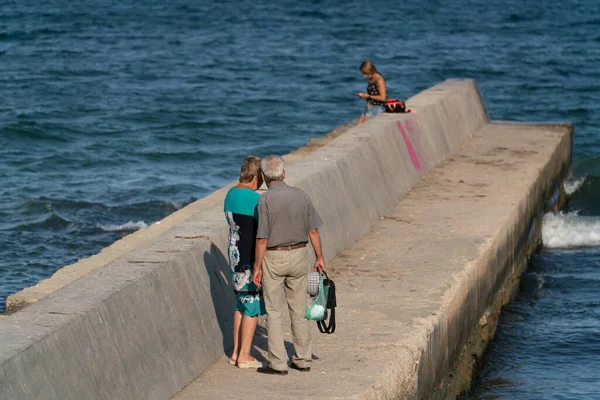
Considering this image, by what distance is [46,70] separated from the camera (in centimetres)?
3772

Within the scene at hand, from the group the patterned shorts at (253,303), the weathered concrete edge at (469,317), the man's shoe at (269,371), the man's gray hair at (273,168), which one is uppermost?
the man's gray hair at (273,168)

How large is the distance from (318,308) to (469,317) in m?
3.05

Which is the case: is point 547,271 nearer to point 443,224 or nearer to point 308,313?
point 443,224

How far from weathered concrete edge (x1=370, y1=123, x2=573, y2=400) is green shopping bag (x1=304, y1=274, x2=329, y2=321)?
1.93 feet

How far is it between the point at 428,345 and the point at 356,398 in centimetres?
157

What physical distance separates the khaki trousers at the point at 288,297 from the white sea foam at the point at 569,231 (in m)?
9.14

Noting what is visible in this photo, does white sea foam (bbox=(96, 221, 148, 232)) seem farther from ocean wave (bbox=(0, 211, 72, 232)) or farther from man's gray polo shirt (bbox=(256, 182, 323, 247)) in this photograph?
man's gray polo shirt (bbox=(256, 182, 323, 247))

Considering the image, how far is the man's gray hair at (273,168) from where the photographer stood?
26.9 ft

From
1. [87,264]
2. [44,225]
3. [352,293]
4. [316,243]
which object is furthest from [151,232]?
[44,225]

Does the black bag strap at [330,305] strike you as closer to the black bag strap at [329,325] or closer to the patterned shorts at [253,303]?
the black bag strap at [329,325]

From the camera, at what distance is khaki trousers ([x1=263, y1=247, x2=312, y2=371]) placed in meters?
8.18

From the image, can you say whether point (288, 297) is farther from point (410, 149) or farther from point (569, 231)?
point (569, 231)

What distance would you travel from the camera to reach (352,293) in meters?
10.4

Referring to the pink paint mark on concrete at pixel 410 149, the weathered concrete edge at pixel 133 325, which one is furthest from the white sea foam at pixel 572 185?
the weathered concrete edge at pixel 133 325
